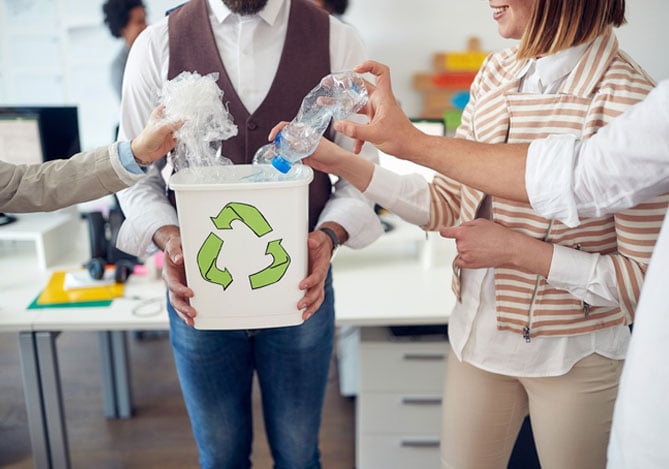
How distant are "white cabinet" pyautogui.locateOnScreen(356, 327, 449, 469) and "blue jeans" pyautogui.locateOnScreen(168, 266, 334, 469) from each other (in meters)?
0.52

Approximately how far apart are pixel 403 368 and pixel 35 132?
5.48 feet

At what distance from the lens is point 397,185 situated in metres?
1.25

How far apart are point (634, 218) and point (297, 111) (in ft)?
2.19

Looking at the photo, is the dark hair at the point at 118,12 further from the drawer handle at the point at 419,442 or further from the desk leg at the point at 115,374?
the drawer handle at the point at 419,442

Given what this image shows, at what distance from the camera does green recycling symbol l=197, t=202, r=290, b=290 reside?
993 millimetres

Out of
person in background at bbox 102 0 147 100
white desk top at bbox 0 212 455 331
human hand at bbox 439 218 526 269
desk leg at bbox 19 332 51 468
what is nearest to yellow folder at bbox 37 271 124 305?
white desk top at bbox 0 212 455 331

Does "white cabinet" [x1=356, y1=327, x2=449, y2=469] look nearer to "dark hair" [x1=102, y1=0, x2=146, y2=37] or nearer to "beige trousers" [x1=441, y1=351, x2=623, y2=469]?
"beige trousers" [x1=441, y1=351, x2=623, y2=469]

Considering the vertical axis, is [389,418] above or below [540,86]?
below

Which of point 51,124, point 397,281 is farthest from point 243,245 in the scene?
point 51,124

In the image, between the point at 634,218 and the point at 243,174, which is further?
the point at 243,174

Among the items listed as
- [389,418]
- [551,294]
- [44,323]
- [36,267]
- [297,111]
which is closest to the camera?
[551,294]

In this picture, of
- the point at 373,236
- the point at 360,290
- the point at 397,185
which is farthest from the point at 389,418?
the point at 397,185

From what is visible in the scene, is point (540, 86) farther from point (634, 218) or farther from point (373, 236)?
point (373, 236)

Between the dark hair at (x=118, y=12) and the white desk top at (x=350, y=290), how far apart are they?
1419 mm
